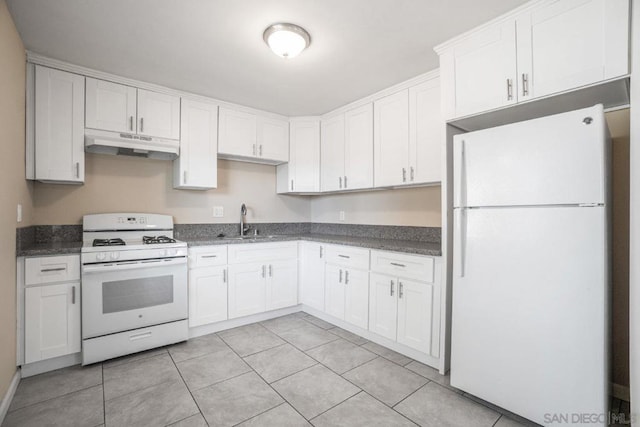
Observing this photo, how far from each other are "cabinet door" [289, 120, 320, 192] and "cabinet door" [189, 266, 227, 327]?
1.41 meters

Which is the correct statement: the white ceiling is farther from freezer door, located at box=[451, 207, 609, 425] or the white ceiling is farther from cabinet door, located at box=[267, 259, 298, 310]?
cabinet door, located at box=[267, 259, 298, 310]

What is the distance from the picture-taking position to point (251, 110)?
3510 millimetres

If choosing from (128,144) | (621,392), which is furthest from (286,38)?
(621,392)

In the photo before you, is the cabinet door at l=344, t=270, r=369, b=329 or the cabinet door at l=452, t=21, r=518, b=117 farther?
the cabinet door at l=344, t=270, r=369, b=329

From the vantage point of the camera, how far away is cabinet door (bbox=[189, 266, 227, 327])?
9.38 ft

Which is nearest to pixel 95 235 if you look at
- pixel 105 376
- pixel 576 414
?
pixel 105 376

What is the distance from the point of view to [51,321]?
2221 millimetres

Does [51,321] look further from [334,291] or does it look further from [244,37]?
[244,37]

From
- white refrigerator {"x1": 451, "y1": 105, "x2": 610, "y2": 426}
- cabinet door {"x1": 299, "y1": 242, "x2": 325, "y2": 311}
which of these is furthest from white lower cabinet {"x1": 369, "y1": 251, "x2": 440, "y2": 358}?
cabinet door {"x1": 299, "y1": 242, "x2": 325, "y2": 311}

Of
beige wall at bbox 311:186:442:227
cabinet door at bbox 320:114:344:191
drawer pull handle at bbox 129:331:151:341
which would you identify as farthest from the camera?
cabinet door at bbox 320:114:344:191

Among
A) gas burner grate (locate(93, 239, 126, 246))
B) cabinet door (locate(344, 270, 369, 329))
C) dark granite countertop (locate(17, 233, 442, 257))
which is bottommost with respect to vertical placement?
cabinet door (locate(344, 270, 369, 329))

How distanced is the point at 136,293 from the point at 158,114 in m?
1.64

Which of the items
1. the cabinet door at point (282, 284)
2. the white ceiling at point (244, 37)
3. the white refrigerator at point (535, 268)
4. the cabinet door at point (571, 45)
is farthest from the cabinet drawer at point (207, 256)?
the cabinet door at point (571, 45)

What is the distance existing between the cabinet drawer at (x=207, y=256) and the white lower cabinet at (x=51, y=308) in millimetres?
851
